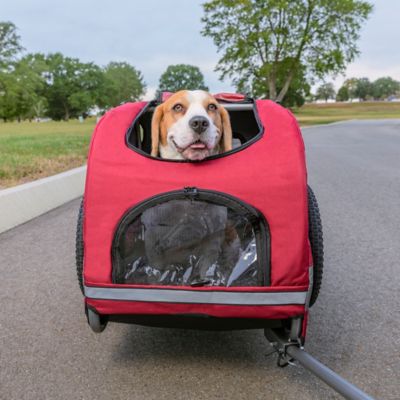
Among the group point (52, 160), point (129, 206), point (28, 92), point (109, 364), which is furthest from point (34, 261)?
point (28, 92)

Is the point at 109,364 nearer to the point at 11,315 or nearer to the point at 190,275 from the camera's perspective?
the point at 190,275

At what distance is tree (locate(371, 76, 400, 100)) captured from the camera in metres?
141

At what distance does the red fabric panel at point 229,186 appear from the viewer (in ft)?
6.66

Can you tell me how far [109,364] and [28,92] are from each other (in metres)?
65.7

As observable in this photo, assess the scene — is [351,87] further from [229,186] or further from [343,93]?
[229,186]

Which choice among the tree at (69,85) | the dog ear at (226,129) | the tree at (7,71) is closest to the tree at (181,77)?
the tree at (69,85)

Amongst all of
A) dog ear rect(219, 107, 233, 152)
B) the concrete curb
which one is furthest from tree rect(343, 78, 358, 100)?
dog ear rect(219, 107, 233, 152)

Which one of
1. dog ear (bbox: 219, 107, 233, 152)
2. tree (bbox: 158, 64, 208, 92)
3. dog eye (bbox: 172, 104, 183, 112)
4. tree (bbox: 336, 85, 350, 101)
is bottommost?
tree (bbox: 336, 85, 350, 101)

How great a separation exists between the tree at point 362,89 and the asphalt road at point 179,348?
14868 cm

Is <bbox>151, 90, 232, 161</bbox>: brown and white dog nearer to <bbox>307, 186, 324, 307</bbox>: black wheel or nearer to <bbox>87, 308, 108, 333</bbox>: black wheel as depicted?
<bbox>307, 186, 324, 307</bbox>: black wheel

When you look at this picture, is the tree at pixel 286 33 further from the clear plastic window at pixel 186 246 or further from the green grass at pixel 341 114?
the clear plastic window at pixel 186 246

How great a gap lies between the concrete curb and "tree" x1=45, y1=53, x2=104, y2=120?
79314 mm

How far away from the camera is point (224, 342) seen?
2.50 m

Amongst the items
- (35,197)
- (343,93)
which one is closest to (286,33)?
(35,197)
